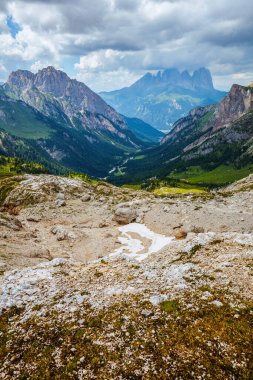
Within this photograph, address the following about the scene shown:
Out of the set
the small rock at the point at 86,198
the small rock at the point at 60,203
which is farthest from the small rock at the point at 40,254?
the small rock at the point at 86,198

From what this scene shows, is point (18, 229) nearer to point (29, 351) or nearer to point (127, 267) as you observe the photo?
point (127, 267)

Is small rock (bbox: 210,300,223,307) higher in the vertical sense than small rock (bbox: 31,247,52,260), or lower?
higher

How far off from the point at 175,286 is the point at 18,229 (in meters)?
52.6

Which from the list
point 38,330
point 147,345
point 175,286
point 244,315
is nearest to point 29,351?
point 38,330

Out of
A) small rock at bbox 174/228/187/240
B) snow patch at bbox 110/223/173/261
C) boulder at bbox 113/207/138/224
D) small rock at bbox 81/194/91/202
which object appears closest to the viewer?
snow patch at bbox 110/223/173/261

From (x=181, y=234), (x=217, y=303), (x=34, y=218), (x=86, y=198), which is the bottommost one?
(x=181, y=234)

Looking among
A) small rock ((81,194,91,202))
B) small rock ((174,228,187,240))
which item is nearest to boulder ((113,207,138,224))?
small rock ((174,228,187,240))

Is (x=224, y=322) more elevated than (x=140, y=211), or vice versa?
(x=224, y=322)

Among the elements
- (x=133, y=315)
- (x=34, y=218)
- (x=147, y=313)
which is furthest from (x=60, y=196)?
(x=147, y=313)

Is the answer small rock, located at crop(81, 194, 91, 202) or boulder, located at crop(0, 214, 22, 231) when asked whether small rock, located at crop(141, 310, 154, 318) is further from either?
small rock, located at crop(81, 194, 91, 202)

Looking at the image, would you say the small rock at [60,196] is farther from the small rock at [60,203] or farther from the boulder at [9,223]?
the boulder at [9,223]

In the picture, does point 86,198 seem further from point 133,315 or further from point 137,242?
point 133,315

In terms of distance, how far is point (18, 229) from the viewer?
230 feet

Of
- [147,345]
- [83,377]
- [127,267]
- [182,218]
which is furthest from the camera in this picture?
[182,218]
